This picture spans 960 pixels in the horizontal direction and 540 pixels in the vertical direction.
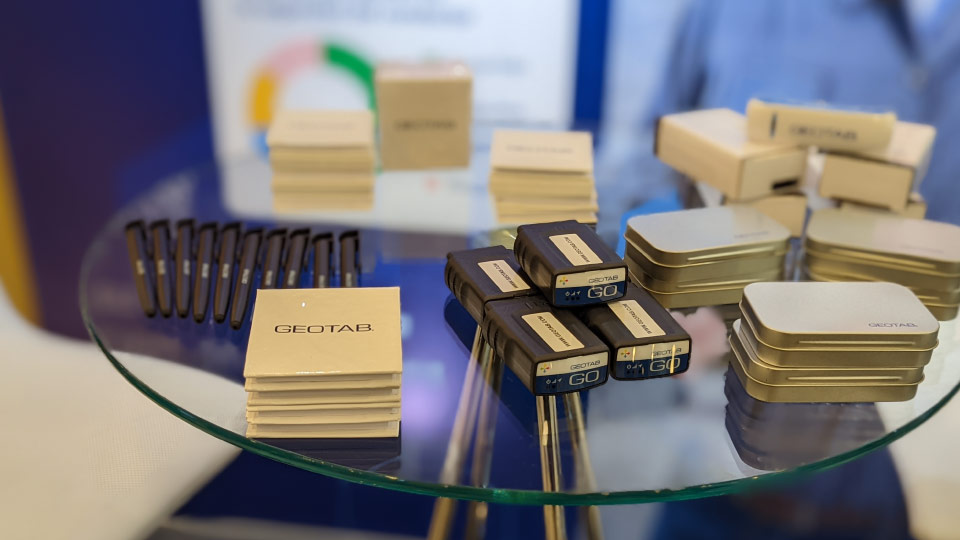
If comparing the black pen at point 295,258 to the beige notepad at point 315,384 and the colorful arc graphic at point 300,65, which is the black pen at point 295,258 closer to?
the beige notepad at point 315,384

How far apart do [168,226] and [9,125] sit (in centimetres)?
161

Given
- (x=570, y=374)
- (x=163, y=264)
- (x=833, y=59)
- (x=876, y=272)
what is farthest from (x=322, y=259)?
(x=833, y=59)

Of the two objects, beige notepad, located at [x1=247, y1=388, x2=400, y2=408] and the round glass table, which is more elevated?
beige notepad, located at [x1=247, y1=388, x2=400, y2=408]

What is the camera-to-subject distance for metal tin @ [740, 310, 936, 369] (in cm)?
126

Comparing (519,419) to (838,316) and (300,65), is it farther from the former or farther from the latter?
(300,65)

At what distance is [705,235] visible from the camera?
1540 mm

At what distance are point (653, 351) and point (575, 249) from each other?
0.62ft

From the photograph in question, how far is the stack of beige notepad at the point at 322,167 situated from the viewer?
6.29ft

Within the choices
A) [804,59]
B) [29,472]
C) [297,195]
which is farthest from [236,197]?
[804,59]

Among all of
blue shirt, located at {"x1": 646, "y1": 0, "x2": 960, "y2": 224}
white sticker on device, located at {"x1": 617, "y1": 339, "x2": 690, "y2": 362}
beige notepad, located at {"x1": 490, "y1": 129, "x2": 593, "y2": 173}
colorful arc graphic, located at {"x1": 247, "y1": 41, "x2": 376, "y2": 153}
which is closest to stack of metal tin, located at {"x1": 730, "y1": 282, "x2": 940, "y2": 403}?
white sticker on device, located at {"x1": 617, "y1": 339, "x2": 690, "y2": 362}

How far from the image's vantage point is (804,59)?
9.30 ft

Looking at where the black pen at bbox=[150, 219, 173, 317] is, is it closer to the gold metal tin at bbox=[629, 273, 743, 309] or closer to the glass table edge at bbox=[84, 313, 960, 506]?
the glass table edge at bbox=[84, 313, 960, 506]

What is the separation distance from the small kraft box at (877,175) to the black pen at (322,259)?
93 cm

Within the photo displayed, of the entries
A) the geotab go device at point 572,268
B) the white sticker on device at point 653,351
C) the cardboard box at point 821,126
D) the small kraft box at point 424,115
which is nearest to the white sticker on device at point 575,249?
the geotab go device at point 572,268
